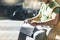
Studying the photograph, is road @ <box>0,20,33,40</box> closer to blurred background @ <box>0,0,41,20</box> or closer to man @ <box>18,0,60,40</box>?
blurred background @ <box>0,0,41,20</box>

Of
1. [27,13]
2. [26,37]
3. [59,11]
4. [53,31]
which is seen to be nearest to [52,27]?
[53,31]

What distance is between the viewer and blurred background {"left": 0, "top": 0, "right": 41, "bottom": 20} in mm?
2467

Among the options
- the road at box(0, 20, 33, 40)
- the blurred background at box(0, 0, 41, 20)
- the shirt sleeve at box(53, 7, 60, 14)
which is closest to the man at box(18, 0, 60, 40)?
the shirt sleeve at box(53, 7, 60, 14)

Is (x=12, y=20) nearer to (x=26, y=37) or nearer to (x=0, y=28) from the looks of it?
(x=0, y=28)

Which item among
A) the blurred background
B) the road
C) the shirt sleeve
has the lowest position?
the road

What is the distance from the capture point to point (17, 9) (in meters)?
2.65

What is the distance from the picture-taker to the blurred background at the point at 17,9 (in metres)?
2.47

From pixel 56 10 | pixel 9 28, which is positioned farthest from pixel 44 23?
pixel 9 28

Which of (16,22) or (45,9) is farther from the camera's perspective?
(16,22)

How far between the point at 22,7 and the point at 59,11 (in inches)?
57.8

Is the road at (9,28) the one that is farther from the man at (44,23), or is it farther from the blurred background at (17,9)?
the man at (44,23)

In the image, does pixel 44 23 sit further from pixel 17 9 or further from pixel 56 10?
pixel 17 9

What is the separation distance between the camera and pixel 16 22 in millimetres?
2604

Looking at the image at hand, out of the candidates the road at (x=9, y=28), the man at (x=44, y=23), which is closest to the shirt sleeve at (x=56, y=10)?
the man at (x=44, y=23)
